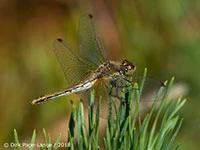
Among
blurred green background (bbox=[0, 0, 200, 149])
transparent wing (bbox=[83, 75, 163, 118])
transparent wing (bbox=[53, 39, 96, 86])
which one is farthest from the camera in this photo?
blurred green background (bbox=[0, 0, 200, 149])

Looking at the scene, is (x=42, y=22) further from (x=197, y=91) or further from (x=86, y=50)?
(x=86, y=50)

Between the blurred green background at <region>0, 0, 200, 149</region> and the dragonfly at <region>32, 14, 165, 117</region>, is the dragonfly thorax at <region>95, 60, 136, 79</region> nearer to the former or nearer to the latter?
the dragonfly at <region>32, 14, 165, 117</region>

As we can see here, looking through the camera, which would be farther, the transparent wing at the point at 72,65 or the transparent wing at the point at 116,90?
the transparent wing at the point at 72,65

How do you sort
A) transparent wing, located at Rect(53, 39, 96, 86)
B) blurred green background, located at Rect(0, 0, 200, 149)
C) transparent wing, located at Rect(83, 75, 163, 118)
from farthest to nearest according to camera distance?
blurred green background, located at Rect(0, 0, 200, 149)
transparent wing, located at Rect(53, 39, 96, 86)
transparent wing, located at Rect(83, 75, 163, 118)

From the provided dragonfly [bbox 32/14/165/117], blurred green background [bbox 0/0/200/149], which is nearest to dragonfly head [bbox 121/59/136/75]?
dragonfly [bbox 32/14/165/117]

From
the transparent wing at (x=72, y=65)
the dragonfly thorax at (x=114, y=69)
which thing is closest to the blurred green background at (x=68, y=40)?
the transparent wing at (x=72, y=65)

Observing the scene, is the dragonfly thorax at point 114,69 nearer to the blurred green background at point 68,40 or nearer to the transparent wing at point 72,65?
the transparent wing at point 72,65

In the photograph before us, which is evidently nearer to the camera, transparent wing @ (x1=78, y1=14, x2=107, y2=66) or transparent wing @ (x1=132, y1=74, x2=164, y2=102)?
transparent wing @ (x1=132, y1=74, x2=164, y2=102)
